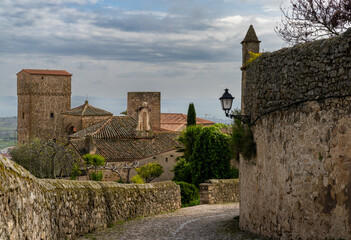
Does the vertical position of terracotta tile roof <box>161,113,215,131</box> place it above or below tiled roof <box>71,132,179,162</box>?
above

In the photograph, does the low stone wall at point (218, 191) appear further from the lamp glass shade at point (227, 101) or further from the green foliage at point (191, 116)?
the green foliage at point (191, 116)

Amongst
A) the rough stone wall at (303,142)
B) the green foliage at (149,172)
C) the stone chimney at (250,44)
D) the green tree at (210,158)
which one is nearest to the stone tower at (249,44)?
the stone chimney at (250,44)

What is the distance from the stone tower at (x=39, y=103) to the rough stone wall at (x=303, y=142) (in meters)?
71.4

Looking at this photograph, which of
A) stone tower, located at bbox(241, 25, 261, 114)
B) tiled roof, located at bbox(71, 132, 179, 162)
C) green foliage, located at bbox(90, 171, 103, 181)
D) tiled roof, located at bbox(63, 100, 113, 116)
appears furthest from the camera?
tiled roof, located at bbox(63, 100, 113, 116)

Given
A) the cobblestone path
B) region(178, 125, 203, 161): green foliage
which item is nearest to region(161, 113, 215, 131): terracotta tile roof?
region(178, 125, 203, 161): green foliage

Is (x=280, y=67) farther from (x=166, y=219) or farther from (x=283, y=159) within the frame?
(x=166, y=219)

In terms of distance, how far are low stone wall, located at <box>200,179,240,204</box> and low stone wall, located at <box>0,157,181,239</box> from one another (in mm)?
4188

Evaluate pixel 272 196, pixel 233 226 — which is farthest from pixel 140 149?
pixel 272 196

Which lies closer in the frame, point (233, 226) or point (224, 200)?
point (233, 226)

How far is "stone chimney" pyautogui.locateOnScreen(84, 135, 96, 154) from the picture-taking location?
142 feet

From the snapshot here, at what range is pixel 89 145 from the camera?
43562mm

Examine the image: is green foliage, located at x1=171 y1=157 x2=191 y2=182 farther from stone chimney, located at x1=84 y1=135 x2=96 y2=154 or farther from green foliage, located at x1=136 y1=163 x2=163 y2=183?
stone chimney, located at x1=84 y1=135 x2=96 y2=154

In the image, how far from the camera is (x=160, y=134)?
53.2m

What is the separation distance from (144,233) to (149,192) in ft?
14.0
